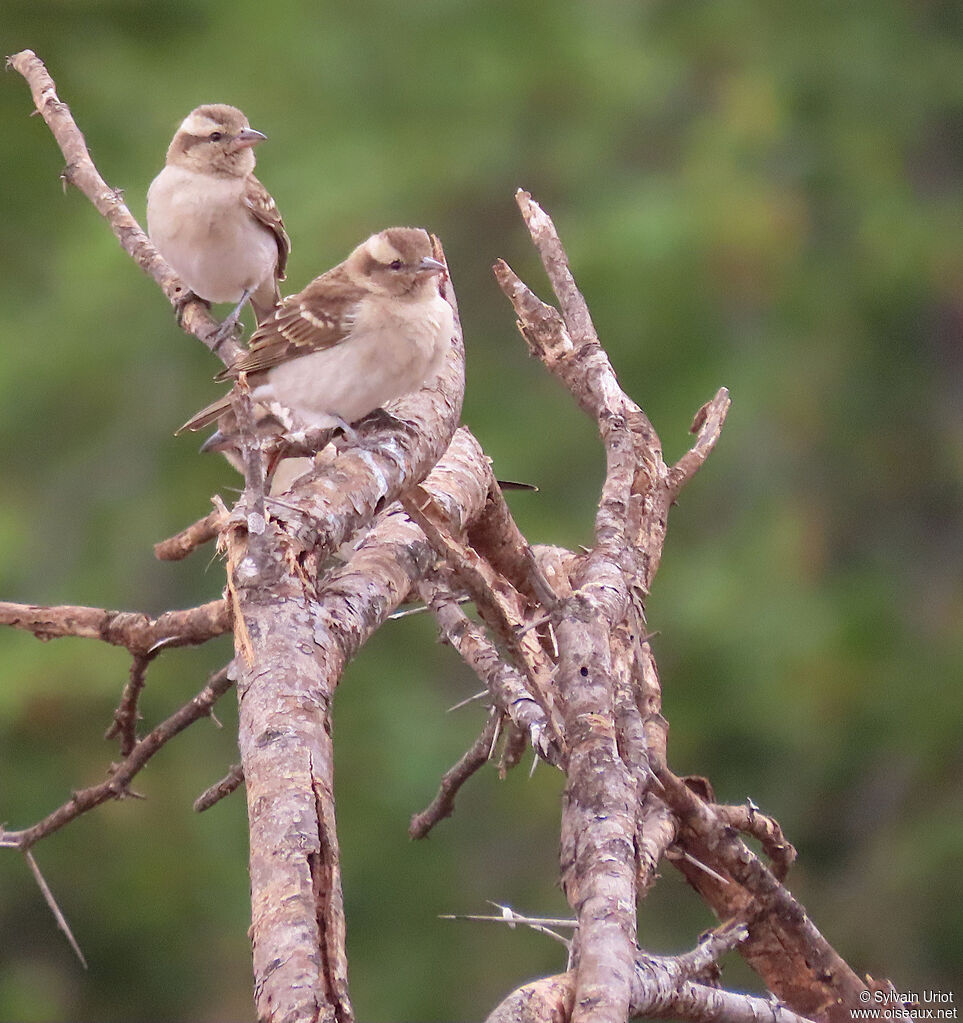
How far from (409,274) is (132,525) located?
589 cm

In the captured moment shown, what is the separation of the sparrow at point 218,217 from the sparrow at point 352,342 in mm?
881

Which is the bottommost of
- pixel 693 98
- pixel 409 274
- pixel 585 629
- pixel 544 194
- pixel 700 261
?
pixel 585 629

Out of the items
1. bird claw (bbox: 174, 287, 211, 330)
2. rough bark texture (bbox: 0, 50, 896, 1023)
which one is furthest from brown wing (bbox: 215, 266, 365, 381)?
rough bark texture (bbox: 0, 50, 896, 1023)

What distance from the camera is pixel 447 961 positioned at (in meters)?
10.2

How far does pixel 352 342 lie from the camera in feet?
15.6

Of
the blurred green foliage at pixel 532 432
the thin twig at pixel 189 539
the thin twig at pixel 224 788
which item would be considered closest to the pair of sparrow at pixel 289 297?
the thin twig at pixel 189 539

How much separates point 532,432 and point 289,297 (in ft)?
17.1

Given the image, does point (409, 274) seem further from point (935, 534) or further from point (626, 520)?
point (935, 534)

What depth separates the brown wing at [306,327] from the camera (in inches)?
196

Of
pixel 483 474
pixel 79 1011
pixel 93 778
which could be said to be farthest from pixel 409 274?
pixel 79 1011

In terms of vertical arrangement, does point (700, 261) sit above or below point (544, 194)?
below

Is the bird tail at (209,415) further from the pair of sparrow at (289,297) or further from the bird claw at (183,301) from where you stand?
the bird claw at (183,301)

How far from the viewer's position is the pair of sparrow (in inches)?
181

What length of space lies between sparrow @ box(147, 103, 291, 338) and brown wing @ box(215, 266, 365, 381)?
2.52 ft
